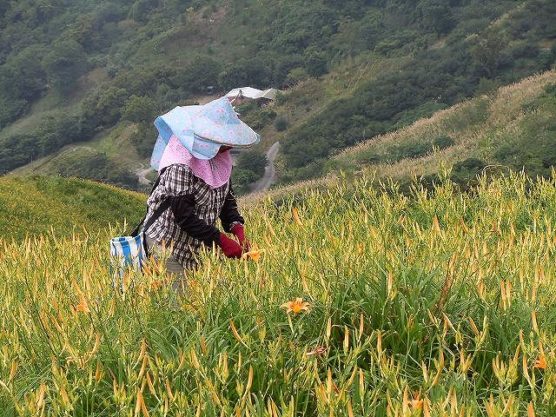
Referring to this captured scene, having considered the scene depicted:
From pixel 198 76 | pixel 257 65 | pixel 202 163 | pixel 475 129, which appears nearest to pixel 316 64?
pixel 257 65

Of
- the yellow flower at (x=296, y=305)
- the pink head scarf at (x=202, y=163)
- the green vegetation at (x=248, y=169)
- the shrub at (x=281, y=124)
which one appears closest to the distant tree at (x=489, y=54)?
the shrub at (x=281, y=124)

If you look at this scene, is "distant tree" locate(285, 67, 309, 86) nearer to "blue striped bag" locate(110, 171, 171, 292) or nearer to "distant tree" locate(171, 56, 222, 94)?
"distant tree" locate(171, 56, 222, 94)

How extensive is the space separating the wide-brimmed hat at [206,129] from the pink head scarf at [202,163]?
0.24ft

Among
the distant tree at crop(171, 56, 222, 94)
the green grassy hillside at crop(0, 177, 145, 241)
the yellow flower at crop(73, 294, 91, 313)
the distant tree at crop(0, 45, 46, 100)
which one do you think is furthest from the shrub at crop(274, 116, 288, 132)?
the yellow flower at crop(73, 294, 91, 313)

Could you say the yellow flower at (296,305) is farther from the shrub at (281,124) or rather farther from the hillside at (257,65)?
the shrub at (281,124)

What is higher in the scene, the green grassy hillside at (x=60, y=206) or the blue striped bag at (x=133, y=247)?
the blue striped bag at (x=133, y=247)

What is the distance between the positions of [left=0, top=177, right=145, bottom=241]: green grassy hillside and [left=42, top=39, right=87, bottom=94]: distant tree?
3373 inches

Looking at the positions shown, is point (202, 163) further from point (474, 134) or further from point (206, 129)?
point (474, 134)

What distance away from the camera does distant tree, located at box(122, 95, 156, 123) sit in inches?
2945

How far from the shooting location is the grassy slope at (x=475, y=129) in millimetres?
27391

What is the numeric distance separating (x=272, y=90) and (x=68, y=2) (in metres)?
54.6

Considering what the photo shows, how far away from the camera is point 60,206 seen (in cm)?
1223

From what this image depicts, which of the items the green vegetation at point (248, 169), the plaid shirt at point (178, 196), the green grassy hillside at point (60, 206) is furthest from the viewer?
the green vegetation at point (248, 169)

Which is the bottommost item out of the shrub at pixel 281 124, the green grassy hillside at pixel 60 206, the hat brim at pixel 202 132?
the shrub at pixel 281 124
